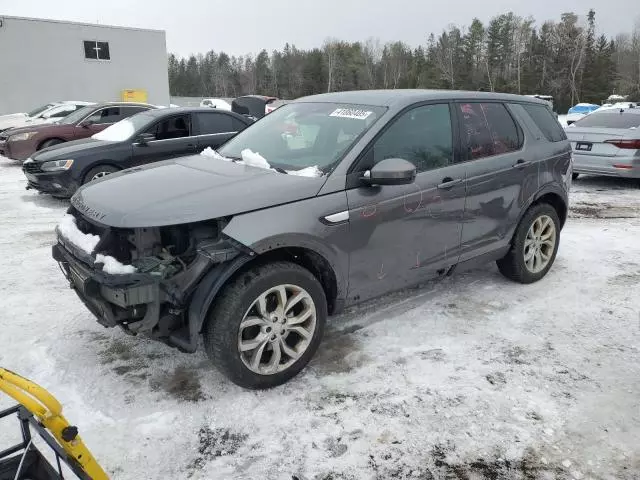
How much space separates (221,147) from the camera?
173 inches

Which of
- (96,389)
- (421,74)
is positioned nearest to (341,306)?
(96,389)

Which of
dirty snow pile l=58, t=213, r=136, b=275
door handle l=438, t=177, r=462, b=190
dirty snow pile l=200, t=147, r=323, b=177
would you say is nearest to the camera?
dirty snow pile l=58, t=213, r=136, b=275

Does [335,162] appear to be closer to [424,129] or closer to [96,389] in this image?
[424,129]

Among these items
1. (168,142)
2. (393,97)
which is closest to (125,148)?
(168,142)

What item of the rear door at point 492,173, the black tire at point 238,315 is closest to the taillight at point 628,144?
the rear door at point 492,173

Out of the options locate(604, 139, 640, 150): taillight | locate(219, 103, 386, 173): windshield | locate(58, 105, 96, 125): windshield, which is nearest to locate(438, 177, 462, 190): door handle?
locate(219, 103, 386, 173): windshield

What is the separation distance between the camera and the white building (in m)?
25.7

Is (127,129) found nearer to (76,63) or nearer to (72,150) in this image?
(72,150)

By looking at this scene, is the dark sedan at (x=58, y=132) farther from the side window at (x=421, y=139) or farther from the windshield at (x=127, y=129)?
the side window at (x=421, y=139)

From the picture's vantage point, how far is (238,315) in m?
2.92

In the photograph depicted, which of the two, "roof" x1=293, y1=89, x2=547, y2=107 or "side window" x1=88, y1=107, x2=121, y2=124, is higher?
"roof" x1=293, y1=89, x2=547, y2=107

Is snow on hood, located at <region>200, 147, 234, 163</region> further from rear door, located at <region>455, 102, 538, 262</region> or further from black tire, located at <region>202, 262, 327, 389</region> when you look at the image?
rear door, located at <region>455, 102, 538, 262</region>

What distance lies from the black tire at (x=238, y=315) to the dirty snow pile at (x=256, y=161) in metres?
0.64

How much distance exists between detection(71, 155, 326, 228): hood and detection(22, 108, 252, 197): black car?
444cm
